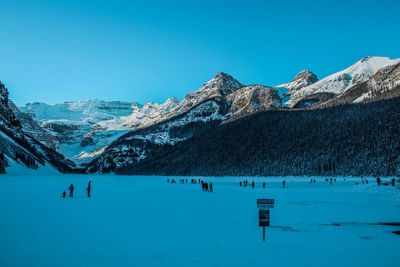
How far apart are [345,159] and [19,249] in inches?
4730

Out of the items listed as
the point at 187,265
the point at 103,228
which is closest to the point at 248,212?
the point at 103,228

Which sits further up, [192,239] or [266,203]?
[266,203]

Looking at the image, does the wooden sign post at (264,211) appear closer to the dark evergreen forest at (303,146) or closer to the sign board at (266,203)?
the sign board at (266,203)

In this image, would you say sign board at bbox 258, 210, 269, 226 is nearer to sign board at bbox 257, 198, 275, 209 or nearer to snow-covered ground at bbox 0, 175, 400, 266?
sign board at bbox 257, 198, 275, 209

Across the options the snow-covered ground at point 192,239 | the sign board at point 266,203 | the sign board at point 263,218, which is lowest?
the snow-covered ground at point 192,239

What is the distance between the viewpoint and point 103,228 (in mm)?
16266

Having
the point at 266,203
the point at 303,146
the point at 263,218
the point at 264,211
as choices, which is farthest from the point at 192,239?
the point at 303,146

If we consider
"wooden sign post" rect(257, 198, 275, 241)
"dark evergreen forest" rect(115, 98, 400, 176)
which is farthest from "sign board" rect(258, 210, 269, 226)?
"dark evergreen forest" rect(115, 98, 400, 176)

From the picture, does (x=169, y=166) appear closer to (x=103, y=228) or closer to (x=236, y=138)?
(x=236, y=138)

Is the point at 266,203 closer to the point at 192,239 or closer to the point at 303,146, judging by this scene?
the point at 192,239

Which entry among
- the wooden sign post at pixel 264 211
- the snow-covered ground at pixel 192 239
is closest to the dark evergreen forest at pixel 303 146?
the snow-covered ground at pixel 192 239

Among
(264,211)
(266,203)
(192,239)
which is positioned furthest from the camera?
(264,211)

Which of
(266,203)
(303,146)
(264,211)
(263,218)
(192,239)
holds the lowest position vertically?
(192,239)

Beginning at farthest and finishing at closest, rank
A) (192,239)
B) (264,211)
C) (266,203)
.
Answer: (264,211) < (266,203) < (192,239)
